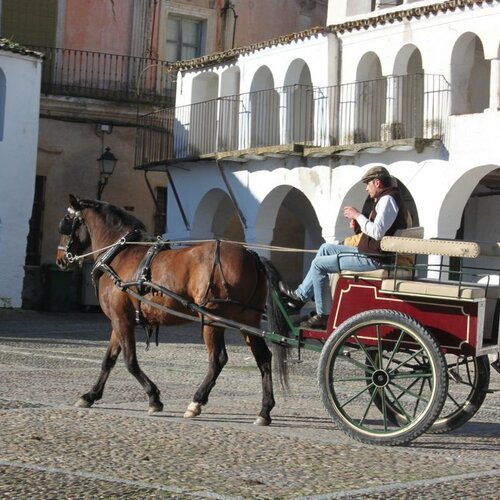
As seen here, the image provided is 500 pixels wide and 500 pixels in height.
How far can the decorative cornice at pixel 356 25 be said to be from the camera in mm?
23078

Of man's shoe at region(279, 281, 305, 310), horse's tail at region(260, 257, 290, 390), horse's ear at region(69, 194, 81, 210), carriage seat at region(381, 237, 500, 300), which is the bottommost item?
horse's tail at region(260, 257, 290, 390)

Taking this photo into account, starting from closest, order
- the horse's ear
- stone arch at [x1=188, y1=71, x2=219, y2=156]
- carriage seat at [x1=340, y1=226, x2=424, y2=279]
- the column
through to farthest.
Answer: carriage seat at [x1=340, y1=226, x2=424, y2=279] → the horse's ear → the column → stone arch at [x1=188, y1=71, x2=219, y2=156]

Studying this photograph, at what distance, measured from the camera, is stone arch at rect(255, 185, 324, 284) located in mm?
28312

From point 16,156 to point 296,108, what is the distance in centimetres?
647

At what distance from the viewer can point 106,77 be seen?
33375 mm

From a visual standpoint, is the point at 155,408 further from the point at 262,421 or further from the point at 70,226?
the point at 70,226

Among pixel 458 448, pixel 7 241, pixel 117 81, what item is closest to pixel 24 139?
pixel 7 241

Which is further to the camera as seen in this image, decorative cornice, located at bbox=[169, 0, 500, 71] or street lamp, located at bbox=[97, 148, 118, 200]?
street lamp, located at bbox=[97, 148, 118, 200]

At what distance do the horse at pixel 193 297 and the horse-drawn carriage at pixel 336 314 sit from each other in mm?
11

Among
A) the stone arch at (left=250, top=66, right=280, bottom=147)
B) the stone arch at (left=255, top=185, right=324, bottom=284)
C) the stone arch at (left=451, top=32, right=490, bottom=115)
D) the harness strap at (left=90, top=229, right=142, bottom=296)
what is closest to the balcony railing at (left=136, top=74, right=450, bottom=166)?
the stone arch at (left=250, top=66, right=280, bottom=147)

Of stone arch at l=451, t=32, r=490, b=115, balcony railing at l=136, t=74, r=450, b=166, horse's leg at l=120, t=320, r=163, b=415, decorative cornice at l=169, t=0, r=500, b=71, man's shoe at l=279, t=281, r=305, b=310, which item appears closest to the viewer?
man's shoe at l=279, t=281, r=305, b=310

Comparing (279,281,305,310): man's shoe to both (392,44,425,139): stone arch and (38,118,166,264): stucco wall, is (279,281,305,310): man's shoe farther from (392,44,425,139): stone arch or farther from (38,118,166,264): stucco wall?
(38,118,166,264): stucco wall

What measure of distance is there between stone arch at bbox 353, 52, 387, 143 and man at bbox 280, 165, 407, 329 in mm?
15530

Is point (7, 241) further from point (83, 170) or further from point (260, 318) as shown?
point (260, 318)
